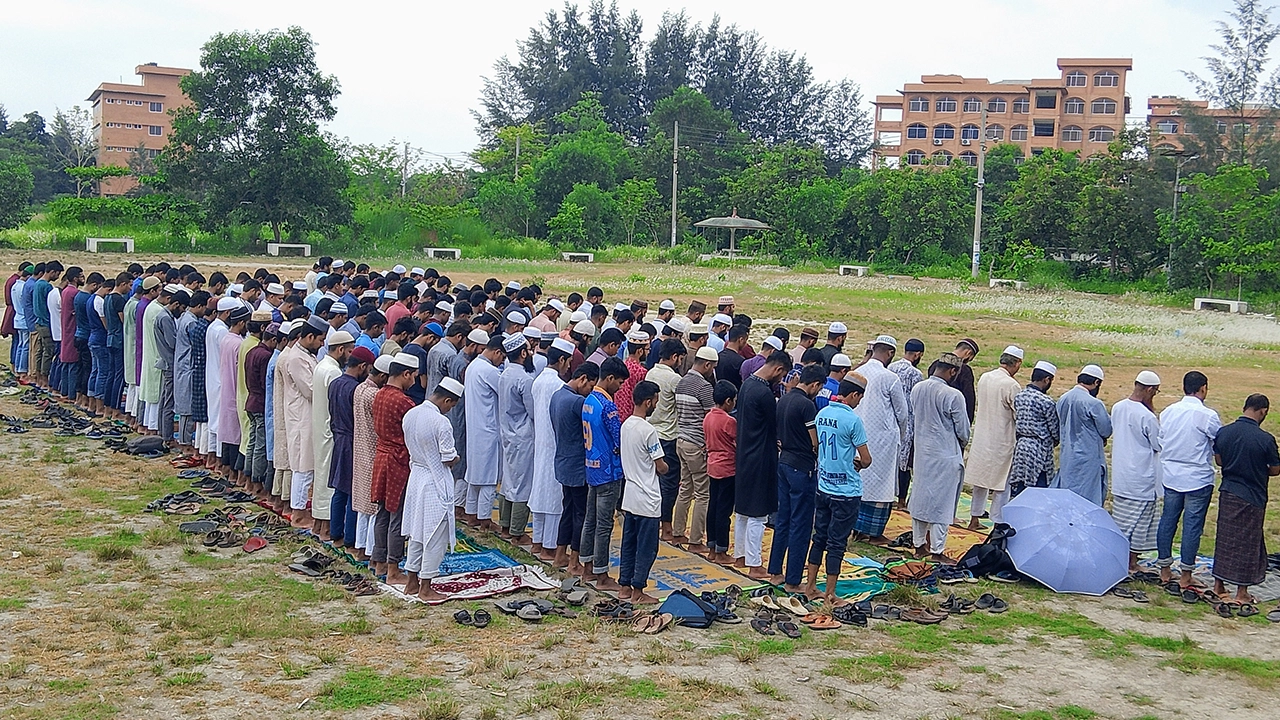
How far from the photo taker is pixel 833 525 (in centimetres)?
762

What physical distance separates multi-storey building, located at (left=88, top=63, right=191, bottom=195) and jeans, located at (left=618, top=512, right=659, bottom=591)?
72.4 m

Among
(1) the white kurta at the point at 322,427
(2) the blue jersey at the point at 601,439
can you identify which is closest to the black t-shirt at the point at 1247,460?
(2) the blue jersey at the point at 601,439

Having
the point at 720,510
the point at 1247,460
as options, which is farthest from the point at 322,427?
the point at 1247,460

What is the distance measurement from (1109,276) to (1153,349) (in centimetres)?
2054

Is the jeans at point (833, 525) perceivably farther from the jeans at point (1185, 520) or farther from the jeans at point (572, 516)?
the jeans at point (1185, 520)

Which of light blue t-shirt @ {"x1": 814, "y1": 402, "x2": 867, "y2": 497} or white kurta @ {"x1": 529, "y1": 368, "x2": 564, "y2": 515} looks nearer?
light blue t-shirt @ {"x1": 814, "y1": 402, "x2": 867, "y2": 497}

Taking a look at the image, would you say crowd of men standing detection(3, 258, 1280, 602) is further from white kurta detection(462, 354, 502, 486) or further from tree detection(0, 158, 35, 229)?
tree detection(0, 158, 35, 229)

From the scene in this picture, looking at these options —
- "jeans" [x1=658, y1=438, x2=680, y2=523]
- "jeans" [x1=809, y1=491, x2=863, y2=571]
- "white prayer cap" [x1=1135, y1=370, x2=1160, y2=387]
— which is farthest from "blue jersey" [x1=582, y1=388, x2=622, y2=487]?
"white prayer cap" [x1=1135, y1=370, x2=1160, y2=387]

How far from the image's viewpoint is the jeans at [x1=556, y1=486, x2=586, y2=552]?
8.12 meters

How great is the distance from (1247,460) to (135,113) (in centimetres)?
7673

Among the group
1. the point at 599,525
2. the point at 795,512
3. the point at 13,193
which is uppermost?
the point at 13,193

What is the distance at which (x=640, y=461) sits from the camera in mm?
7371

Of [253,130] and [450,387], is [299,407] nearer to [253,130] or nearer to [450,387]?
[450,387]

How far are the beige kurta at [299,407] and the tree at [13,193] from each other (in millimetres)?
32802
